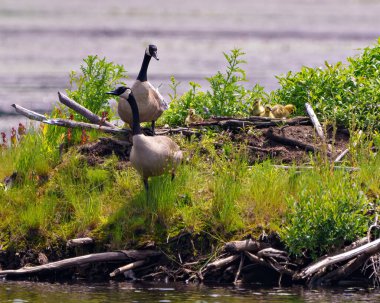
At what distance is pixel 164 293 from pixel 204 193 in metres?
1.70

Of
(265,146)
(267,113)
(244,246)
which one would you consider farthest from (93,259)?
(267,113)

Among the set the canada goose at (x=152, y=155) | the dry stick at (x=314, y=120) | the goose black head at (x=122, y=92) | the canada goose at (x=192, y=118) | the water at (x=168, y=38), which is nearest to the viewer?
the canada goose at (x=152, y=155)

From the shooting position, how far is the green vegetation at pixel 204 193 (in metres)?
11.0

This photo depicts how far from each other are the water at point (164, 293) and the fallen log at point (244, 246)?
16.0 inches

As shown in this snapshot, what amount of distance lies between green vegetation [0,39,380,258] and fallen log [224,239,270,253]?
0.20 meters

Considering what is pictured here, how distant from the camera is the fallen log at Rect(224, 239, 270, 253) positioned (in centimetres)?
1099

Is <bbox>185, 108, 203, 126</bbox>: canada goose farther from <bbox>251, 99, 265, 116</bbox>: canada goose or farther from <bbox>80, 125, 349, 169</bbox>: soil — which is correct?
<bbox>251, 99, 265, 116</bbox>: canada goose

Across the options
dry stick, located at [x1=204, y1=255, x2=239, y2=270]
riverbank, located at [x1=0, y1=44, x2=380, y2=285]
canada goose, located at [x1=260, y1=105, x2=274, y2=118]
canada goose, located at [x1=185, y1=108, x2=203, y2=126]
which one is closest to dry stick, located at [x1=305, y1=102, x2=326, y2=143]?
riverbank, located at [x1=0, y1=44, x2=380, y2=285]

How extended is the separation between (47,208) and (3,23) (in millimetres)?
54610

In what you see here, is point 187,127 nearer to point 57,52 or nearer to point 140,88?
point 140,88

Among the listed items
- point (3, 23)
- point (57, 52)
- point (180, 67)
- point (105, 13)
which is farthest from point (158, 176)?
Answer: point (105, 13)

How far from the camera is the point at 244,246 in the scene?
11016mm

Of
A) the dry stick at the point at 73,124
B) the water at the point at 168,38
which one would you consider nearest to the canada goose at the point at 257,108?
the dry stick at the point at 73,124

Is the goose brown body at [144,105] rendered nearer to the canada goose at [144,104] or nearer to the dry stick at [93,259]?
the canada goose at [144,104]
